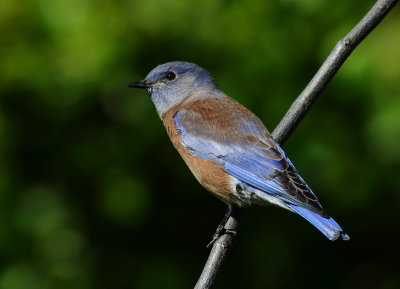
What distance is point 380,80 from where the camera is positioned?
5.89 metres

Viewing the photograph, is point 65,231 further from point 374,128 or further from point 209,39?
point 374,128

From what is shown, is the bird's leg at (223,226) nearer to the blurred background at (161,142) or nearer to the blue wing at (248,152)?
the blue wing at (248,152)

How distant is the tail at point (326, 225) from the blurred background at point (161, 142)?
73cm

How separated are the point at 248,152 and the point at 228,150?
0.14 metres

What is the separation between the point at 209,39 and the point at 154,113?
2.06ft

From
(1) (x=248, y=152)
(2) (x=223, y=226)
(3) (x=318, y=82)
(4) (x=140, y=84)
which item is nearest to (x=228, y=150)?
(1) (x=248, y=152)

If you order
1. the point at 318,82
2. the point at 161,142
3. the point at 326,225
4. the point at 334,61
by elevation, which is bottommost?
the point at 161,142

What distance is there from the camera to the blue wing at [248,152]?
5.37m

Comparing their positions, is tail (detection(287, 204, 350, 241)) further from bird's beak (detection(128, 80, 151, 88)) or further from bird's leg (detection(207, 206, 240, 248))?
bird's beak (detection(128, 80, 151, 88))

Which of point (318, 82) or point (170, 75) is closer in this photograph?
point (318, 82)

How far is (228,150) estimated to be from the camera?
578cm

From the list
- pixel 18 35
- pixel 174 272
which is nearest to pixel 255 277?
pixel 174 272

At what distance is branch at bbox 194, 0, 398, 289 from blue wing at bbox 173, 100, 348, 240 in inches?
8.7

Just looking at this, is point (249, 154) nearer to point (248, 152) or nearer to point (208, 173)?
point (248, 152)
